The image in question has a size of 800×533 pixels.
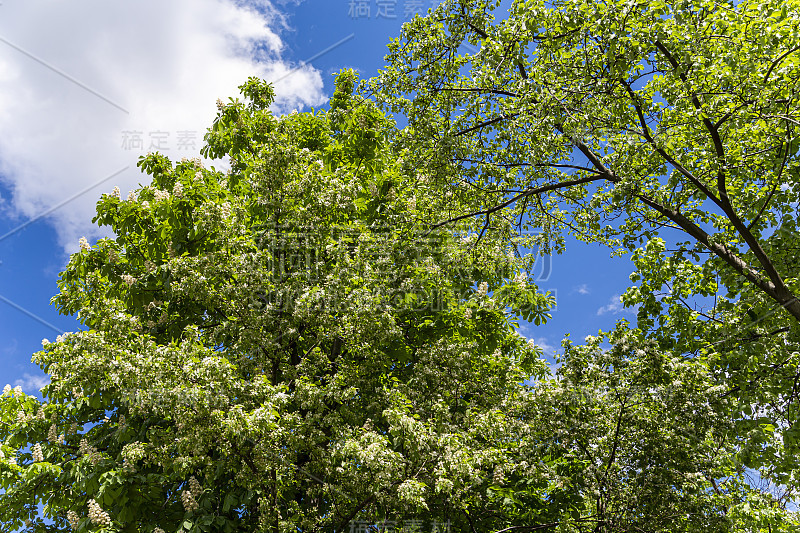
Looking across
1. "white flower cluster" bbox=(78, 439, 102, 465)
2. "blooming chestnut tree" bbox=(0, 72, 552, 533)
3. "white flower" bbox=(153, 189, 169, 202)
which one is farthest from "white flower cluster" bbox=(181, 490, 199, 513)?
"white flower" bbox=(153, 189, 169, 202)

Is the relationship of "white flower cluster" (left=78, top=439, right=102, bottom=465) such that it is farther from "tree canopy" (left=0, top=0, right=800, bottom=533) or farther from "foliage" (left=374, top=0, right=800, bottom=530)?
"foliage" (left=374, top=0, right=800, bottom=530)

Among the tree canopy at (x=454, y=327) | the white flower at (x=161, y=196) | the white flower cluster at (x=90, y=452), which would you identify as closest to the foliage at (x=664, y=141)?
the tree canopy at (x=454, y=327)

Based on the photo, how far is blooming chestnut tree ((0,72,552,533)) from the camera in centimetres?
842

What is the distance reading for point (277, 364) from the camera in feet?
A: 33.7

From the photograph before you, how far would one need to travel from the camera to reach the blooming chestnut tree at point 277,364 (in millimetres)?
8422

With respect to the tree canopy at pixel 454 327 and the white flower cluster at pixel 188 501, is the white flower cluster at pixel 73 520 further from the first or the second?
the white flower cluster at pixel 188 501

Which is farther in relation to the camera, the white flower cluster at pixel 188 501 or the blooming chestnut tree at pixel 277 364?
the white flower cluster at pixel 188 501

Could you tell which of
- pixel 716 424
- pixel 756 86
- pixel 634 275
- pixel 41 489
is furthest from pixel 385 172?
pixel 41 489

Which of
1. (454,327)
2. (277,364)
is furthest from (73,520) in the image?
(454,327)

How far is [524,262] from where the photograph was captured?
12.7m

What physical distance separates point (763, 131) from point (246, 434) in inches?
374

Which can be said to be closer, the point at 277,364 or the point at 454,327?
the point at 277,364

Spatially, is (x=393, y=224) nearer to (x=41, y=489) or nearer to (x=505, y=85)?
(x=505, y=85)

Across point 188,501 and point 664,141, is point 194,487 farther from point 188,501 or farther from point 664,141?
point 664,141
